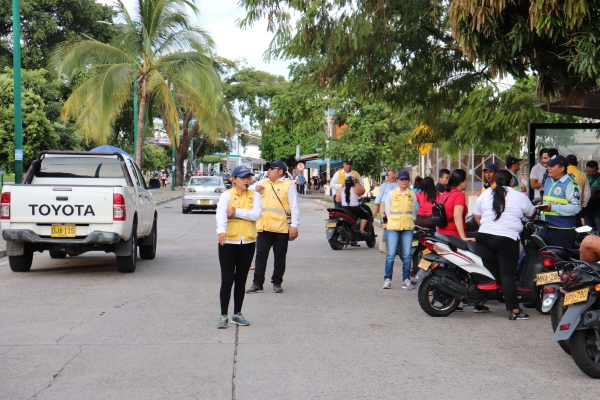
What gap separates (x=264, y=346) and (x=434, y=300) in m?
2.54

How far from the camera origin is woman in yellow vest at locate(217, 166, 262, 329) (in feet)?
26.7

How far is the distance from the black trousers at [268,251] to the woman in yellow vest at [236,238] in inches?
91.1

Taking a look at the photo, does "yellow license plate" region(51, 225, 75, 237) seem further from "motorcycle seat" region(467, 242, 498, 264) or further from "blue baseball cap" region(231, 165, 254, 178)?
"motorcycle seat" region(467, 242, 498, 264)

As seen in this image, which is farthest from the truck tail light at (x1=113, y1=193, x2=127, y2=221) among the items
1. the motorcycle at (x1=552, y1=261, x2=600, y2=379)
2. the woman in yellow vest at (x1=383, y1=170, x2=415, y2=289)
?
the motorcycle at (x1=552, y1=261, x2=600, y2=379)

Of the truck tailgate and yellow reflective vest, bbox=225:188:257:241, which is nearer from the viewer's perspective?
yellow reflective vest, bbox=225:188:257:241

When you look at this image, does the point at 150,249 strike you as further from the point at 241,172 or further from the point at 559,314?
the point at 559,314

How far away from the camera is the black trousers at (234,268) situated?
812cm

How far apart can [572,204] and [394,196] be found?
2.59 m

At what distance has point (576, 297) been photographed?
6.38 m

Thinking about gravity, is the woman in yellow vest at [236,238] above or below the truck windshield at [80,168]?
below

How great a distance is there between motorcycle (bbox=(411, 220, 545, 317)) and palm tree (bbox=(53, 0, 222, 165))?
2115 cm

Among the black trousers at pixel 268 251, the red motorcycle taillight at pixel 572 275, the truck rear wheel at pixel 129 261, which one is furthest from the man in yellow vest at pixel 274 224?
the red motorcycle taillight at pixel 572 275

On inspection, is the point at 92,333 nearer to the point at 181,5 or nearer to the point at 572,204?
the point at 572,204

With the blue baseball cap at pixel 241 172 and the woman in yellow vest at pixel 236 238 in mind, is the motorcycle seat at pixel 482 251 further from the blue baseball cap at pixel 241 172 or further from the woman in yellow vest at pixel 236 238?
the blue baseball cap at pixel 241 172
